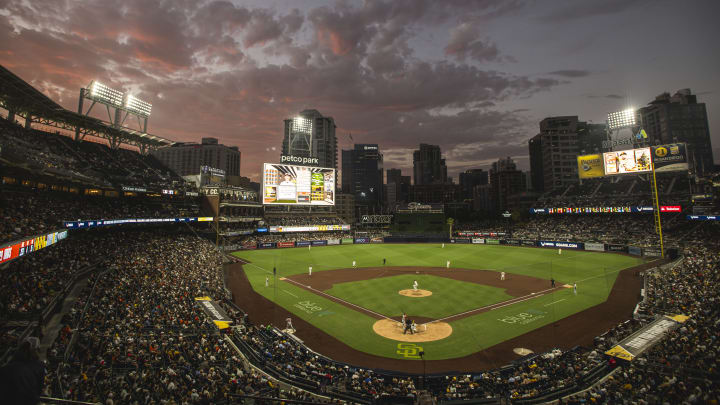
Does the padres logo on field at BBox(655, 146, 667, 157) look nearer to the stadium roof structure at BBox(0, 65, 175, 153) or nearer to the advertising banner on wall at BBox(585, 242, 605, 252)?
the advertising banner on wall at BBox(585, 242, 605, 252)

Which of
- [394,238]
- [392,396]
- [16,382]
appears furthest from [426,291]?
[394,238]

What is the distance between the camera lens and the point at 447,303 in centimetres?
3022

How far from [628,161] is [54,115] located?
3635 inches

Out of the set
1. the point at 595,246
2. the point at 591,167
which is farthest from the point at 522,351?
the point at 591,167

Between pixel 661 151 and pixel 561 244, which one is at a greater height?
pixel 661 151

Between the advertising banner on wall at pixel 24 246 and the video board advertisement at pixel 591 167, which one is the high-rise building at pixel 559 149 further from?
the advertising banner on wall at pixel 24 246

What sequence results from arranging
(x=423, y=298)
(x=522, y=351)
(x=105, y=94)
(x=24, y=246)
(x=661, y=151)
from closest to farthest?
(x=24, y=246)
(x=522, y=351)
(x=423, y=298)
(x=105, y=94)
(x=661, y=151)

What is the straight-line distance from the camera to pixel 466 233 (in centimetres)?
7819

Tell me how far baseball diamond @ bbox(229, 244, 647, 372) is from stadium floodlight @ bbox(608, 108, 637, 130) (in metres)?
29.2

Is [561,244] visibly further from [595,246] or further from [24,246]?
[24,246]

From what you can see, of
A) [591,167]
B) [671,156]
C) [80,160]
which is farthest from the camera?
[591,167]

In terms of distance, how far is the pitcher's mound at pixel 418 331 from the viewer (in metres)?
22.6

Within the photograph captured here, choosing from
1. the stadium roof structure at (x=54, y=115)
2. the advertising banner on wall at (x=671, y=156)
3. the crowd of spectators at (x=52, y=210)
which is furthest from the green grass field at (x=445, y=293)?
the stadium roof structure at (x=54, y=115)

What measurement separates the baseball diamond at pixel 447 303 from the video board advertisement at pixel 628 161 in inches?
805
